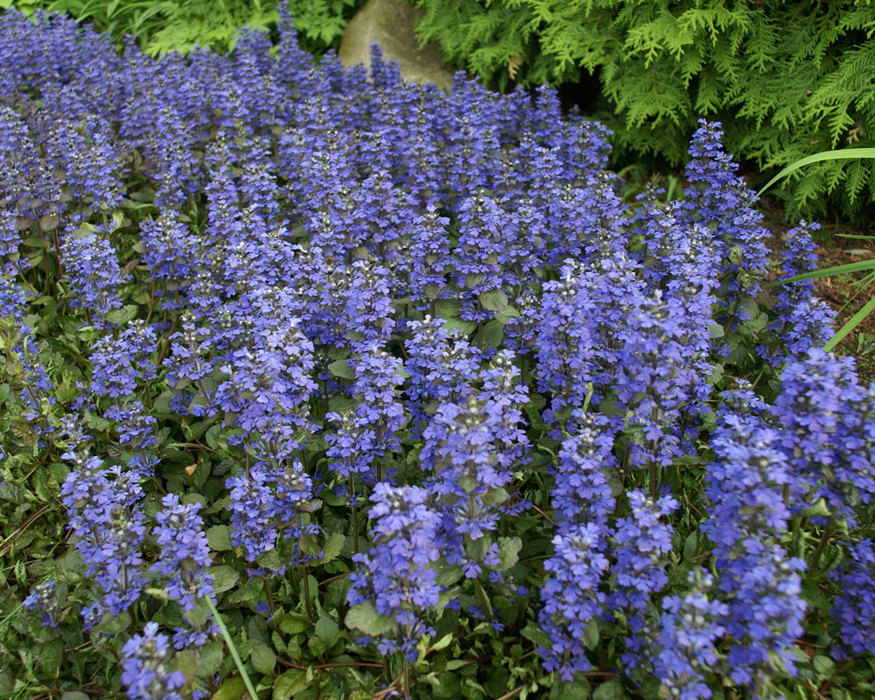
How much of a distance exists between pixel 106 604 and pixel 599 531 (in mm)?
2086

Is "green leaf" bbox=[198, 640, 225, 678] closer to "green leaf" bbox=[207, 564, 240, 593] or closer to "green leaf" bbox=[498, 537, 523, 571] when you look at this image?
"green leaf" bbox=[207, 564, 240, 593]

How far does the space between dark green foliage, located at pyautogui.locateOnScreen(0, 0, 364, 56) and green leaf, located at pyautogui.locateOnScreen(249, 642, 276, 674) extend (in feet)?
23.7

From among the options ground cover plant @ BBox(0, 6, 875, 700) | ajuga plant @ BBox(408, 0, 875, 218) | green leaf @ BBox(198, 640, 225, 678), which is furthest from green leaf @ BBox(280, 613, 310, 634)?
ajuga plant @ BBox(408, 0, 875, 218)

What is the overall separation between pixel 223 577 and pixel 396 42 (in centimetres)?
695

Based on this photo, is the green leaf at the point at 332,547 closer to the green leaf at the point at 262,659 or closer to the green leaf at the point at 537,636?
the green leaf at the point at 262,659

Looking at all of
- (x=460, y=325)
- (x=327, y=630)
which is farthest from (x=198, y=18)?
(x=327, y=630)

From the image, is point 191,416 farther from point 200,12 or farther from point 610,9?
point 200,12

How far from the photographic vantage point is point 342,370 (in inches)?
147

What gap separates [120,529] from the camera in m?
2.96

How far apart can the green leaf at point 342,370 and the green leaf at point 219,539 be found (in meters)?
0.94

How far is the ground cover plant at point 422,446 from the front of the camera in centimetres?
277

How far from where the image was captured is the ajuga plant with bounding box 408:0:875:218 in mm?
5637

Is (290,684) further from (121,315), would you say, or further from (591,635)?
(121,315)

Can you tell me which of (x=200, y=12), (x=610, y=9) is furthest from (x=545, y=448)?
(x=200, y=12)
